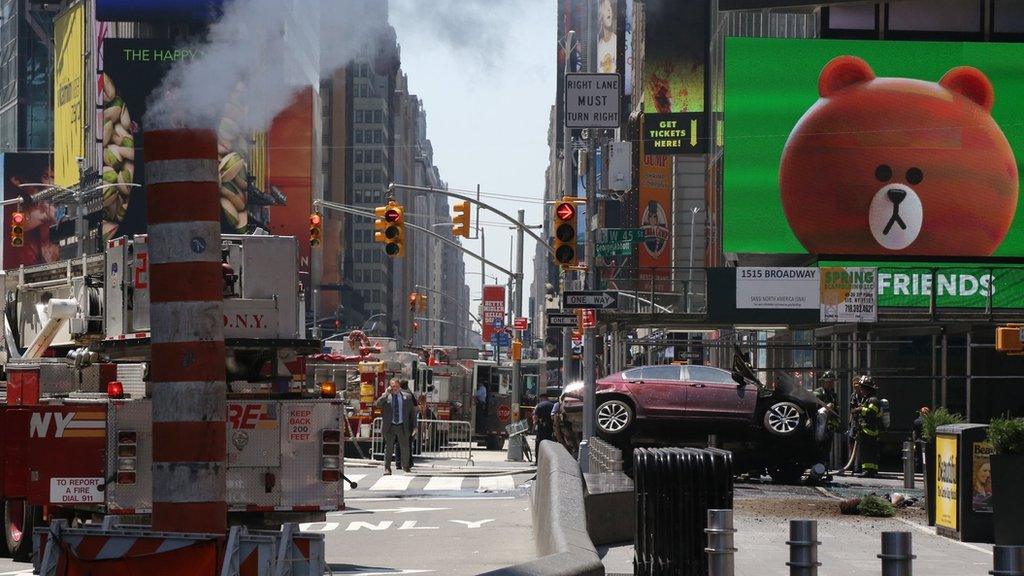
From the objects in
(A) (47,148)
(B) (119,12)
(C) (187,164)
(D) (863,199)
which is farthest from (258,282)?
(A) (47,148)

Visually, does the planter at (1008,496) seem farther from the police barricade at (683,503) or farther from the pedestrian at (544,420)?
the pedestrian at (544,420)

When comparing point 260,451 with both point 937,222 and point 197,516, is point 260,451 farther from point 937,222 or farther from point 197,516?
point 937,222

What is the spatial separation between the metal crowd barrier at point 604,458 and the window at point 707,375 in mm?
3778

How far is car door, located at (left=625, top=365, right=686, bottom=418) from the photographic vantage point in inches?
1025

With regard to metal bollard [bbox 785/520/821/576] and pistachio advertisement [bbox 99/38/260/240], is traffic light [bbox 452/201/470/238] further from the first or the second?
pistachio advertisement [bbox 99/38/260/240]

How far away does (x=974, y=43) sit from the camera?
42.5 metres

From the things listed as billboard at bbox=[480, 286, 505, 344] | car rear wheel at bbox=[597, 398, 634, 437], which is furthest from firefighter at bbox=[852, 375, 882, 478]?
billboard at bbox=[480, 286, 505, 344]

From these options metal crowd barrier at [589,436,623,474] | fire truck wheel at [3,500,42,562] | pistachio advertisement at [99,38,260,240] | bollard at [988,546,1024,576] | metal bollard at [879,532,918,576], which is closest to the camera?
bollard at [988,546,1024,576]

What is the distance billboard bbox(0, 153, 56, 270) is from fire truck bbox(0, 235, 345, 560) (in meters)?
103

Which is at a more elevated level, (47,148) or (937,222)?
(47,148)

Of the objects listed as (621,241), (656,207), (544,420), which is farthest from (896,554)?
(656,207)

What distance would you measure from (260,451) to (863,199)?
3029 centimetres

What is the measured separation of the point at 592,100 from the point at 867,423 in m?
7.86

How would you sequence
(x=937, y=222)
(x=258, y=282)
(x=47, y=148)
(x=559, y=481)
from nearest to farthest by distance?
(x=559, y=481), (x=258, y=282), (x=937, y=222), (x=47, y=148)
